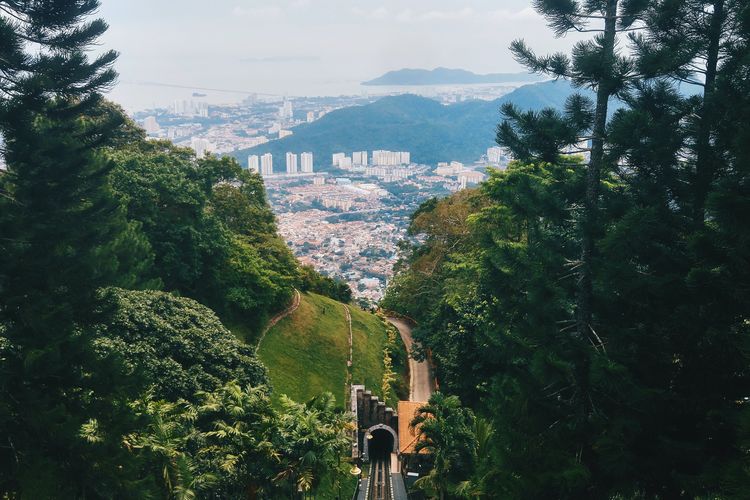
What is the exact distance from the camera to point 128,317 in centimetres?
973

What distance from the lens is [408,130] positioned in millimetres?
122750

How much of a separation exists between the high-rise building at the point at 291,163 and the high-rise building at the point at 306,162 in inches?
60.0

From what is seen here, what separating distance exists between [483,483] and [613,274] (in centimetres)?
351

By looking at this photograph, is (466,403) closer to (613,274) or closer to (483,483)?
(483,483)

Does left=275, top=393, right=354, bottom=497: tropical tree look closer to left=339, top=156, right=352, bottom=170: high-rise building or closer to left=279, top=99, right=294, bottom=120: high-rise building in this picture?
left=339, top=156, right=352, bottom=170: high-rise building

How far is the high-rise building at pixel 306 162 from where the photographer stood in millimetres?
107062

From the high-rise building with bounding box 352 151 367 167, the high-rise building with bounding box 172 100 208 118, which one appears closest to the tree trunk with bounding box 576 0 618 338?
the high-rise building with bounding box 352 151 367 167

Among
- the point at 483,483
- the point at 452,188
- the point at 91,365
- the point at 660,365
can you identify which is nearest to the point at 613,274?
the point at 660,365

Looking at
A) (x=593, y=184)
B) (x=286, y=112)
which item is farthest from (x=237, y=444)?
(x=286, y=112)

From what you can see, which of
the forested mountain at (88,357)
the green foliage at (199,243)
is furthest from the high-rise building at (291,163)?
the forested mountain at (88,357)

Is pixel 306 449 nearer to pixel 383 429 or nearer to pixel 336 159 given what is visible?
pixel 383 429

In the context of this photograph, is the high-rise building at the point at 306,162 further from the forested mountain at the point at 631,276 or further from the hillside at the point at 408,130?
the forested mountain at the point at 631,276

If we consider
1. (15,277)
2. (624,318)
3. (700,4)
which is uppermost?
(700,4)

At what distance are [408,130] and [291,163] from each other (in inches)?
1196
